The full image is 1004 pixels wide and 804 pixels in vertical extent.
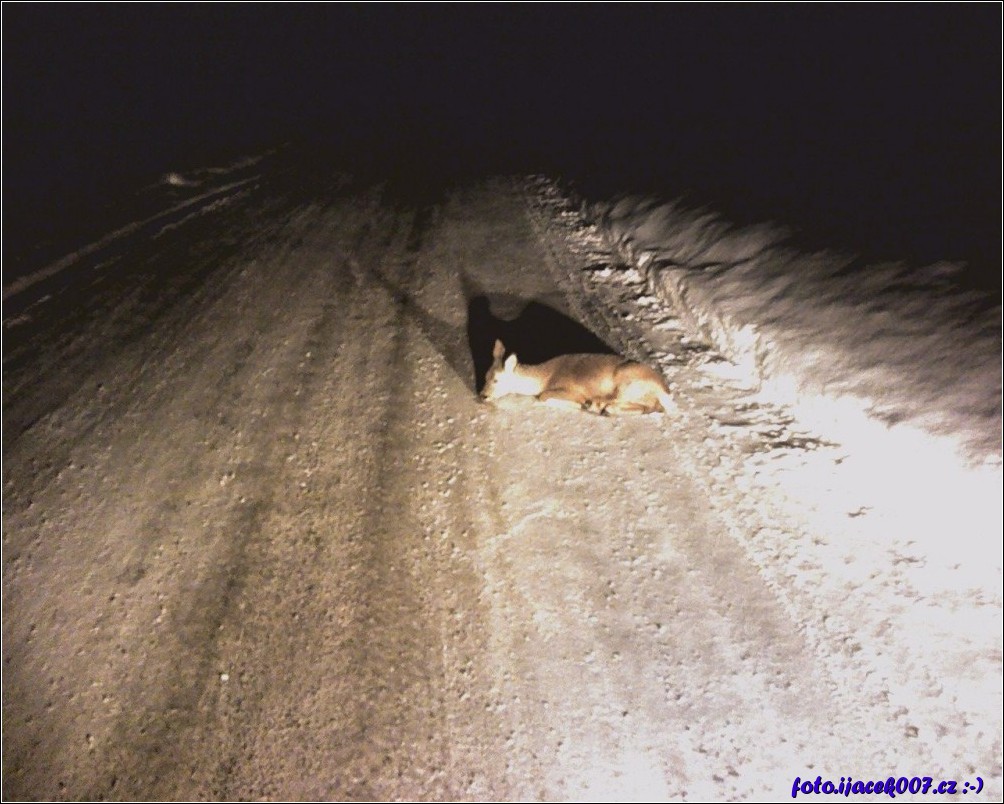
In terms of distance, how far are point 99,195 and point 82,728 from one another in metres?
13.6

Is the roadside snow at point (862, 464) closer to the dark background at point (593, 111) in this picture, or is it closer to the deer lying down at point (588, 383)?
the deer lying down at point (588, 383)

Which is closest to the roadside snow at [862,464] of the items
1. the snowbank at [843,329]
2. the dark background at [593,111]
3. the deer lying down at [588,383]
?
the snowbank at [843,329]

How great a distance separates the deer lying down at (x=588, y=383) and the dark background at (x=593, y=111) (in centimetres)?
339

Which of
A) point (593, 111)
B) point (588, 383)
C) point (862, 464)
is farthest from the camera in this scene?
point (593, 111)

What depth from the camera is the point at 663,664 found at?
4.55 meters

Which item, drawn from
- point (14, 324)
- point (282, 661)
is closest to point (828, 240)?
point (282, 661)

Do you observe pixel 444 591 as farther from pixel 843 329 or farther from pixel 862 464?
pixel 843 329

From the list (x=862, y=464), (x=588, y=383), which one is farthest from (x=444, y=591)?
(x=862, y=464)

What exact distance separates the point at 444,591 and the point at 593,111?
2039cm

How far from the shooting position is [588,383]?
21.1 feet

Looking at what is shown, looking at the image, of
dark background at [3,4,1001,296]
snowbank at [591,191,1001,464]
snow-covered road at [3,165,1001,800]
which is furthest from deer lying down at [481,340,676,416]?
dark background at [3,4,1001,296]

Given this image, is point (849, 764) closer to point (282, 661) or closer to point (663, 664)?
Result: point (663, 664)

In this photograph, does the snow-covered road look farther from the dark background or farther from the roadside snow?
the dark background

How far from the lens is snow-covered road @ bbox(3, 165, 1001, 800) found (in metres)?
4.17
